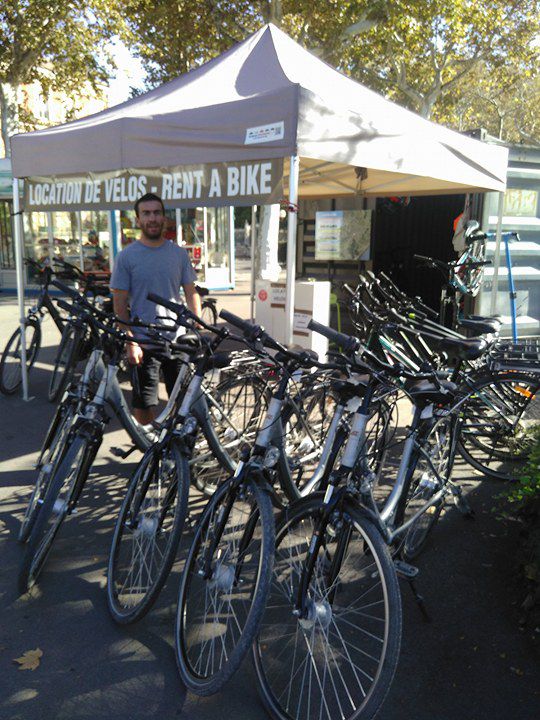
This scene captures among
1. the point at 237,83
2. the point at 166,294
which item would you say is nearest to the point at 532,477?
the point at 166,294

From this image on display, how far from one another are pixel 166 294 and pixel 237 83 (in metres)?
2.14

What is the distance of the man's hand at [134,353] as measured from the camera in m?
4.05

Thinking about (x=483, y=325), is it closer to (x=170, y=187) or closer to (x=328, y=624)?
(x=170, y=187)

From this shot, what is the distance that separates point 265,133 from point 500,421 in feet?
8.44

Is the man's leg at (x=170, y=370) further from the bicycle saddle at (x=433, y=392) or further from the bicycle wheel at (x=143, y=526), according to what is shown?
the bicycle saddle at (x=433, y=392)

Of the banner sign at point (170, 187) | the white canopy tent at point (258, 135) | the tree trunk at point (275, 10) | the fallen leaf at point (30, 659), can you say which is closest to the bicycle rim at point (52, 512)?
the fallen leaf at point (30, 659)

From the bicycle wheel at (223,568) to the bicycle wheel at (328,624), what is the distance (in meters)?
0.12

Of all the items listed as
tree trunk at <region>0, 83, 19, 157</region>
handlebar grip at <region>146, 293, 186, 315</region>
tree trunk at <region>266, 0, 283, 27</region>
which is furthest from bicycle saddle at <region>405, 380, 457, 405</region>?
tree trunk at <region>0, 83, 19, 157</region>

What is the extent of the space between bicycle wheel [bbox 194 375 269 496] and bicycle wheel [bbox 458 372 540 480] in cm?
143

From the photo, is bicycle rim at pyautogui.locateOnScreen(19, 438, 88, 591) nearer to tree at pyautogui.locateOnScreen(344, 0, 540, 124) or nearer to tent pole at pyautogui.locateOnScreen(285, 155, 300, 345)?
tent pole at pyautogui.locateOnScreen(285, 155, 300, 345)

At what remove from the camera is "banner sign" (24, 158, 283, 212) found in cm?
420

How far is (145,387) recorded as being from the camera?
14.3 feet

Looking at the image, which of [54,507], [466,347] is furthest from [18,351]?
[466,347]

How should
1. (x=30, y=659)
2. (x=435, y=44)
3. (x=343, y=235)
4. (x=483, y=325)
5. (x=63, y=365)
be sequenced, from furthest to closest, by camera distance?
(x=435, y=44) → (x=343, y=235) → (x=63, y=365) → (x=483, y=325) → (x=30, y=659)
